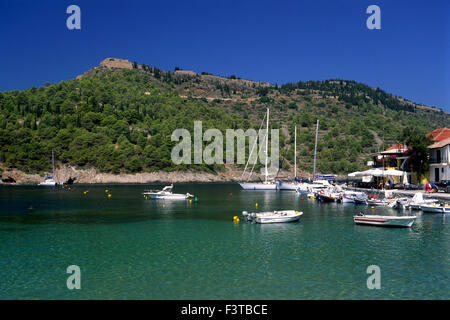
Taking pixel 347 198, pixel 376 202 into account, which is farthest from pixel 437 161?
pixel 376 202

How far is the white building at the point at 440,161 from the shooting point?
189ft

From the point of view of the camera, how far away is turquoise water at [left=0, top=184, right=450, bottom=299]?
17.0 m

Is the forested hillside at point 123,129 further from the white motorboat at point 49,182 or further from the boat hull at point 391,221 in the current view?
the boat hull at point 391,221

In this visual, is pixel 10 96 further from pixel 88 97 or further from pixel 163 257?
pixel 163 257

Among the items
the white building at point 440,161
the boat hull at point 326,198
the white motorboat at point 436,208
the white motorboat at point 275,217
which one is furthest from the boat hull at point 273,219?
the white building at point 440,161

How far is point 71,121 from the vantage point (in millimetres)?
147250

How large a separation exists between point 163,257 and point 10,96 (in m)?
176

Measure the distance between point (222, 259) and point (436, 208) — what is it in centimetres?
2940

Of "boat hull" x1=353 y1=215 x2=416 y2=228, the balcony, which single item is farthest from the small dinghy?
the balcony

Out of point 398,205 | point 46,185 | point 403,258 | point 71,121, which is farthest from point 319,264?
point 71,121

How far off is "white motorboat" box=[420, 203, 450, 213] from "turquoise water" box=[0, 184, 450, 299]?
3330mm

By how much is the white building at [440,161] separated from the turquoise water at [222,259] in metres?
24.2

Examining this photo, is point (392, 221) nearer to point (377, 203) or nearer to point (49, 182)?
point (377, 203)
